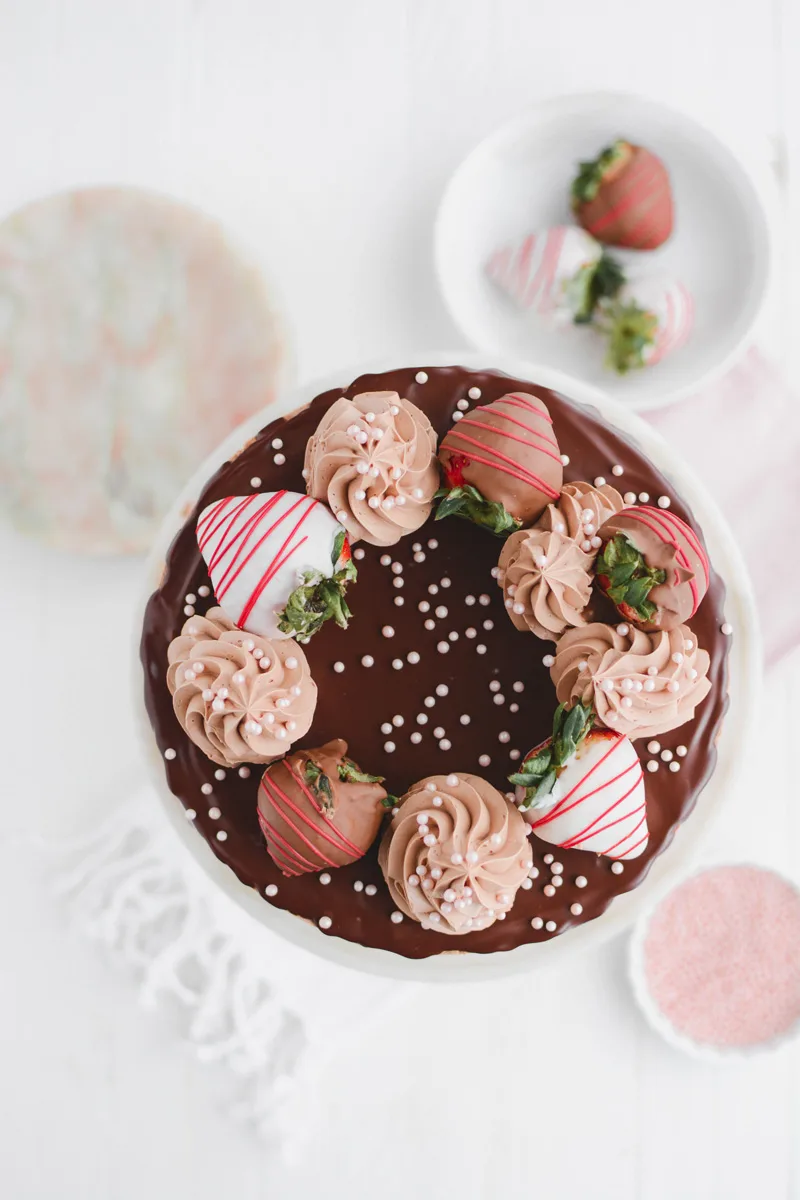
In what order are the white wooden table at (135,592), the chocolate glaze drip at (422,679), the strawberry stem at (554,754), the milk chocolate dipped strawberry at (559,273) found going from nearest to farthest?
1. the strawberry stem at (554,754)
2. the chocolate glaze drip at (422,679)
3. the milk chocolate dipped strawberry at (559,273)
4. the white wooden table at (135,592)

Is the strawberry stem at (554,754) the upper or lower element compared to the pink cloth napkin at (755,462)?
lower

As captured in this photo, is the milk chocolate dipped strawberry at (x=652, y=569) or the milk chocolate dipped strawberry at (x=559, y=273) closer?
the milk chocolate dipped strawberry at (x=652, y=569)

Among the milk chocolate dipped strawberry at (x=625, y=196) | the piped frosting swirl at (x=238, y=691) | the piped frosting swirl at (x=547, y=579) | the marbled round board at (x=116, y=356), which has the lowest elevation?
the piped frosting swirl at (x=547, y=579)

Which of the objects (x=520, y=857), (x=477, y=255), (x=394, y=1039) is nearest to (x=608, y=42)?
(x=477, y=255)

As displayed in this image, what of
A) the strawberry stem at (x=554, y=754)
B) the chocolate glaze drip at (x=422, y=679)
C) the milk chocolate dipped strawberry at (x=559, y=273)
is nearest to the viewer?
the strawberry stem at (x=554, y=754)

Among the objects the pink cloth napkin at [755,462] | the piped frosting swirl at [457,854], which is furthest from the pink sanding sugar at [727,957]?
the piped frosting swirl at [457,854]

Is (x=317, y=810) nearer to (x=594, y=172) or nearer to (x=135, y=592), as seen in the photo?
(x=135, y=592)

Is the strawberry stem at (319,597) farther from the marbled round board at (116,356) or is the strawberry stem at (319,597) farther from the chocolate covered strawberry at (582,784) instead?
the marbled round board at (116,356)

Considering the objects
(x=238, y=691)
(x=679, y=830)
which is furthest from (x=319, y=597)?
(x=679, y=830)

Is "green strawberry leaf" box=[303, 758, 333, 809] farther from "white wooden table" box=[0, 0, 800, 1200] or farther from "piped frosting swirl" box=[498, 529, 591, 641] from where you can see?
"white wooden table" box=[0, 0, 800, 1200]
